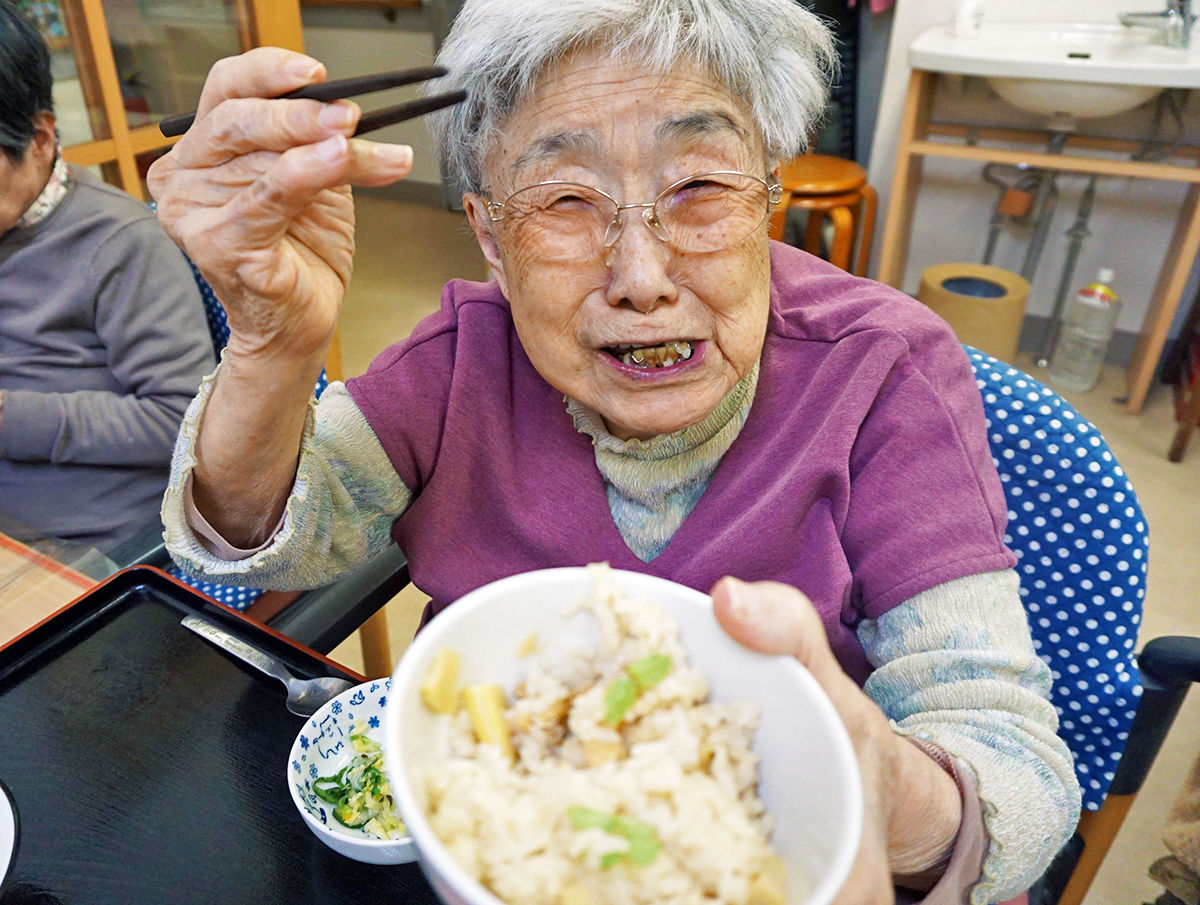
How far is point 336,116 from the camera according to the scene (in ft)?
2.26

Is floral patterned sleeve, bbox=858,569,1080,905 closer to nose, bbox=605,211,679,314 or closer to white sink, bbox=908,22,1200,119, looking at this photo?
nose, bbox=605,211,679,314

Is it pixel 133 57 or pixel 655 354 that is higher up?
pixel 133 57

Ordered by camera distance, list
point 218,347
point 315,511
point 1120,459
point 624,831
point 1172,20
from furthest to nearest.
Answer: point 1120,459 < point 1172,20 < point 218,347 < point 315,511 < point 624,831

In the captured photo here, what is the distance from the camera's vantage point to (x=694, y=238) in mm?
955

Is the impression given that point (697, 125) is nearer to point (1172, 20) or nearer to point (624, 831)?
point (624, 831)

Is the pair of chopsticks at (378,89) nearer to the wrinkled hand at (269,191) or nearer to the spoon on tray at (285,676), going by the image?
the wrinkled hand at (269,191)

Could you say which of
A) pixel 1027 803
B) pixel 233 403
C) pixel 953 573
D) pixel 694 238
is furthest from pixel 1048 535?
pixel 233 403

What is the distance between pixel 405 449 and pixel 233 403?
0.25m

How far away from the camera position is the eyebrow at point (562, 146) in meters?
0.91

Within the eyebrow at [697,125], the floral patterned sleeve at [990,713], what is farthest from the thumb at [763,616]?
the eyebrow at [697,125]

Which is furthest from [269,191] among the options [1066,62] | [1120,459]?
[1120,459]

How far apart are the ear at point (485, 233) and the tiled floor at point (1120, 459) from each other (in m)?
0.16

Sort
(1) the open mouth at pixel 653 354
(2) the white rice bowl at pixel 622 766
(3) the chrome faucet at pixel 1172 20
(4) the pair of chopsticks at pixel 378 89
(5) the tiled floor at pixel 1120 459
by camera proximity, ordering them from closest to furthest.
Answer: (2) the white rice bowl at pixel 622 766, (4) the pair of chopsticks at pixel 378 89, (1) the open mouth at pixel 653 354, (5) the tiled floor at pixel 1120 459, (3) the chrome faucet at pixel 1172 20

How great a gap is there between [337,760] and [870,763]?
0.52 meters
